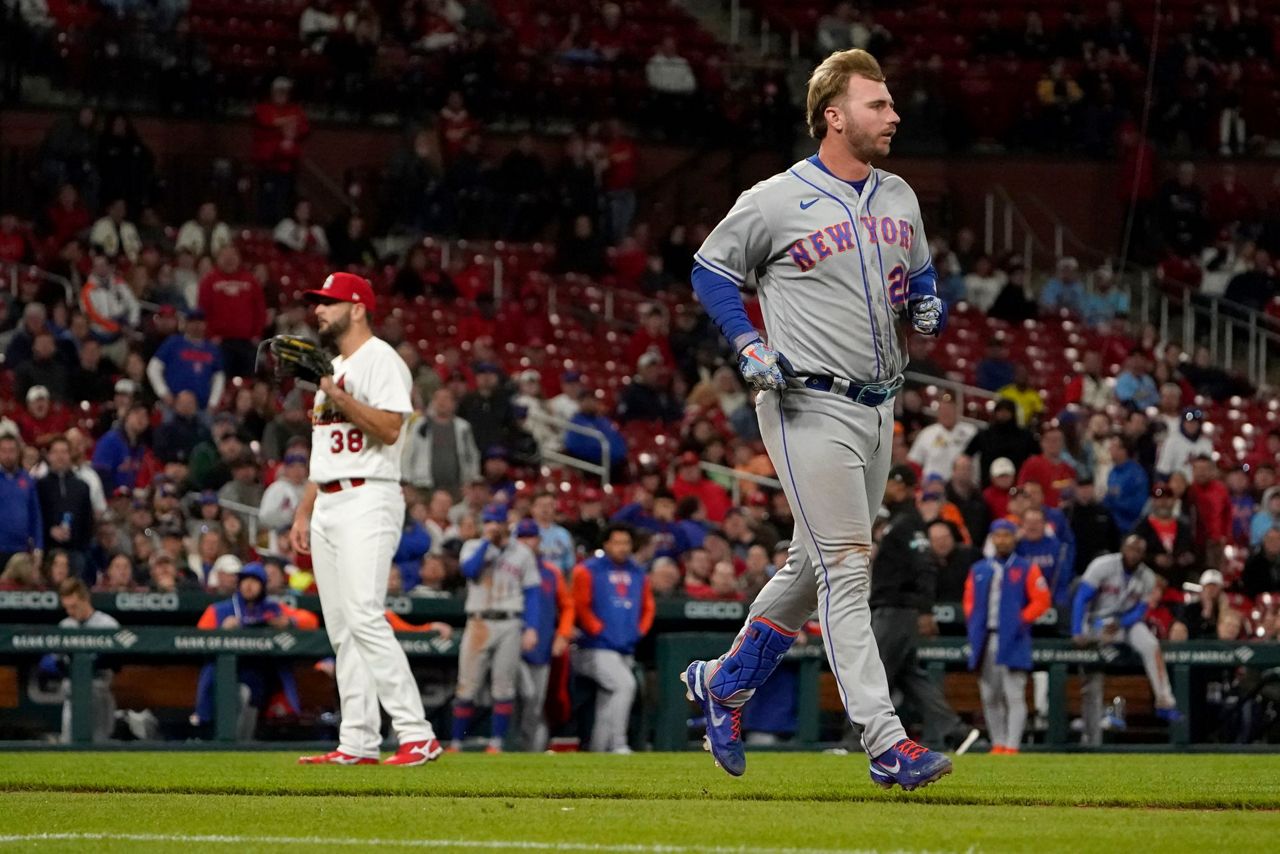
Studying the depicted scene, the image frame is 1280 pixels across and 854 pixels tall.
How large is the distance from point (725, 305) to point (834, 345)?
0.39 metres

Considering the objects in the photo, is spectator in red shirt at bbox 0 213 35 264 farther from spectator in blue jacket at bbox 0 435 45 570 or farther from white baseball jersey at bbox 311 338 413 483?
white baseball jersey at bbox 311 338 413 483

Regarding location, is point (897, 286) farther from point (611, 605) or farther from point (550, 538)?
point (550, 538)

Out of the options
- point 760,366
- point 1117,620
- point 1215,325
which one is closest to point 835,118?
point 760,366

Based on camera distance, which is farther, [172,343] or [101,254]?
[101,254]

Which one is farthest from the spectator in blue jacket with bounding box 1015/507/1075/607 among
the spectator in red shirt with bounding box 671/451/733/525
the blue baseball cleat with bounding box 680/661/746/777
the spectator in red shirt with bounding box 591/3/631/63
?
the spectator in red shirt with bounding box 591/3/631/63

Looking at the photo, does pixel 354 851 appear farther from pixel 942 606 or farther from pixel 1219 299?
pixel 1219 299

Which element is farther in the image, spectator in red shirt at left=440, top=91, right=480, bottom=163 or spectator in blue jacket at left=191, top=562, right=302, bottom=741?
spectator in red shirt at left=440, top=91, right=480, bottom=163

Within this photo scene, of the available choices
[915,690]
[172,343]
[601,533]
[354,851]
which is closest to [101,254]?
[172,343]

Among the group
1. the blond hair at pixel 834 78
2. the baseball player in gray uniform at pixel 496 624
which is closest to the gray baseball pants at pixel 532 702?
the baseball player in gray uniform at pixel 496 624

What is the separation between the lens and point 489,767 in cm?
975

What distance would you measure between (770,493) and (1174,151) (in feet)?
34.2

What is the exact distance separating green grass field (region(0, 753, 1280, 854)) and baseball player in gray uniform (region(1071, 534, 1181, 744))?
5.87 m

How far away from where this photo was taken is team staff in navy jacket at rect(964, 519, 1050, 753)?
14930 millimetres

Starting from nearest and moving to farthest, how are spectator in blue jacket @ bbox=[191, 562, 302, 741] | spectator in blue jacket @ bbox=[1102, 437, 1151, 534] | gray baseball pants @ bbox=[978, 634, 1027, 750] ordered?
spectator in blue jacket @ bbox=[191, 562, 302, 741] < gray baseball pants @ bbox=[978, 634, 1027, 750] < spectator in blue jacket @ bbox=[1102, 437, 1151, 534]
